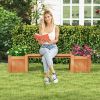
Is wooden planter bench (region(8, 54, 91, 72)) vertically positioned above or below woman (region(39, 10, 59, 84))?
below

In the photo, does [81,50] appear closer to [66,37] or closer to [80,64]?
[80,64]

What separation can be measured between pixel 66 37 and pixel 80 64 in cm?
243

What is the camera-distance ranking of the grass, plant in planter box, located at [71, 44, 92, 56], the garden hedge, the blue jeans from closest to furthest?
the grass
the blue jeans
plant in planter box, located at [71, 44, 92, 56]
the garden hedge

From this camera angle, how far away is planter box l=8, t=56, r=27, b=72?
48.3 feet

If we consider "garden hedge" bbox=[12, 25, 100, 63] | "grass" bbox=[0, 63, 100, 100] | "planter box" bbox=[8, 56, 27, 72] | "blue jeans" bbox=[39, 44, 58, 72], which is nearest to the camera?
"grass" bbox=[0, 63, 100, 100]

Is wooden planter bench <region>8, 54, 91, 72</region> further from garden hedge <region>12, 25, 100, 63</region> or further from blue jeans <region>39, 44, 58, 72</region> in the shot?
garden hedge <region>12, 25, 100, 63</region>

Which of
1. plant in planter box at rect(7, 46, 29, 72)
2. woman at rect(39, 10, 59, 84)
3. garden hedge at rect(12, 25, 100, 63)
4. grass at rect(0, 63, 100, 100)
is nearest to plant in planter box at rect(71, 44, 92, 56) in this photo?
grass at rect(0, 63, 100, 100)

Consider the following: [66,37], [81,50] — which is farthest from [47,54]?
[66,37]

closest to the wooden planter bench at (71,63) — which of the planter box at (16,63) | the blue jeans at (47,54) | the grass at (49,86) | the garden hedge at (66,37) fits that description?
the planter box at (16,63)

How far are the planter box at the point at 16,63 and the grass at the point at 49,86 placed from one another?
0.19m

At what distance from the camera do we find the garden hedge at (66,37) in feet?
56.0

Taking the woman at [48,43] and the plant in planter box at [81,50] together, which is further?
the plant in planter box at [81,50]

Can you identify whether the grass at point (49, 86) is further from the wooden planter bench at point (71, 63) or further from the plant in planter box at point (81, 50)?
the plant in planter box at point (81, 50)

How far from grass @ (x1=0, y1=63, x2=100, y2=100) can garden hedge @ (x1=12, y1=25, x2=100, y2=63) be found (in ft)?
5.47
